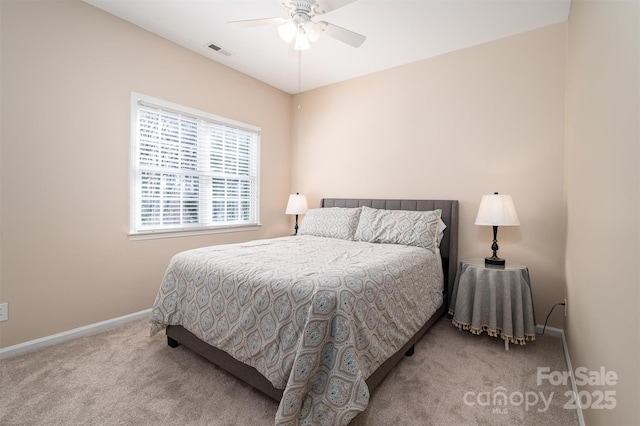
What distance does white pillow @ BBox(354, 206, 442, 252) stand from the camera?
270cm

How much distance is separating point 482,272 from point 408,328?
904 millimetres

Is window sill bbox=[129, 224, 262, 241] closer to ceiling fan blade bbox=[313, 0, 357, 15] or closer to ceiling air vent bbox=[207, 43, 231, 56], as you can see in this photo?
ceiling air vent bbox=[207, 43, 231, 56]

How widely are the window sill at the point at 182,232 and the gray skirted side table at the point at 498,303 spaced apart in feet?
8.76

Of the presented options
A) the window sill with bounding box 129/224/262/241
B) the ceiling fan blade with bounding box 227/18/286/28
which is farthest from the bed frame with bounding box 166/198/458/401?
the ceiling fan blade with bounding box 227/18/286/28

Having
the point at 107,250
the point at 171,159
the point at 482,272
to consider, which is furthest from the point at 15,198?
the point at 482,272

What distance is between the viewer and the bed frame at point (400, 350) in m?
1.61

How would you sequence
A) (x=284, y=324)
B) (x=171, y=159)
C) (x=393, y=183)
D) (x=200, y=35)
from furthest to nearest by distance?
1. (x=393, y=183)
2. (x=171, y=159)
3. (x=200, y=35)
4. (x=284, y=324)

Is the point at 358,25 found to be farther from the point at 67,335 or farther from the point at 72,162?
the point at 67,335

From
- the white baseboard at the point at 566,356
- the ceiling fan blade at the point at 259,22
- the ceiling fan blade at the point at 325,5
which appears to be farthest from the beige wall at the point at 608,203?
the ceiling fan blade at the point at 259,22

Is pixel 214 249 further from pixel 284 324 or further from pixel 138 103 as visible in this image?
pixel 138 103

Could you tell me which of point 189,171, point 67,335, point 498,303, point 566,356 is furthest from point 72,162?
point 566,356

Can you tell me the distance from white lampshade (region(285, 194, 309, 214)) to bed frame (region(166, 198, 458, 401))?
10.7 inches

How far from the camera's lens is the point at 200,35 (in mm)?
2854

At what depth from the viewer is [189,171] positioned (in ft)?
10.4
